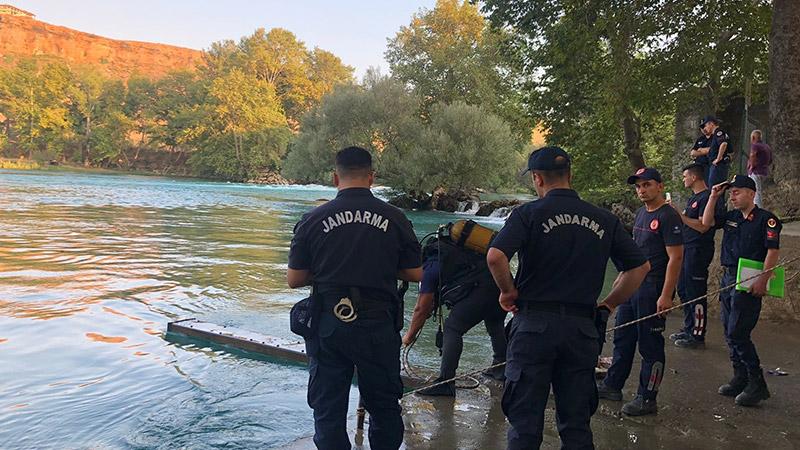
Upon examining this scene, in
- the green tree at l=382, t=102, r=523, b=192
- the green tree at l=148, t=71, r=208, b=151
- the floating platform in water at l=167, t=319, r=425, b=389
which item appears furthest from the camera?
the green tree at l=148, t=71, r=208, b=151

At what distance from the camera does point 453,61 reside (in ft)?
156

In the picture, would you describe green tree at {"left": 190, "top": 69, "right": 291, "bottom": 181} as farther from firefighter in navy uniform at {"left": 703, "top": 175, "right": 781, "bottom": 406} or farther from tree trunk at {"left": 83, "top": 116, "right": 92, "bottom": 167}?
firefighter in navy uniform at {"left": 703, "top": 175, "right": 781, "bottom": 406}

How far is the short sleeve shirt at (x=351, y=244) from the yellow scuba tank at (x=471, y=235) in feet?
4.18

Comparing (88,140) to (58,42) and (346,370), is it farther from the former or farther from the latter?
(58,42)

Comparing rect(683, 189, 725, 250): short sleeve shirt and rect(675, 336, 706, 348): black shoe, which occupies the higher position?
rect(683, 189, 725, 250): short sleeve shirt

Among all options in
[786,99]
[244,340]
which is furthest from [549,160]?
[786,99]

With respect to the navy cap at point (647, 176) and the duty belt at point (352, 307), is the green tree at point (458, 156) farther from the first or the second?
the duty belt at point (352, 307)

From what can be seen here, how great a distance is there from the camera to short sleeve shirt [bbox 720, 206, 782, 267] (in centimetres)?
476

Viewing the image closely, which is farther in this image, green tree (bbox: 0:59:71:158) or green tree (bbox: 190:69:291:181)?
green tree (bbox: 0:59:71:158)

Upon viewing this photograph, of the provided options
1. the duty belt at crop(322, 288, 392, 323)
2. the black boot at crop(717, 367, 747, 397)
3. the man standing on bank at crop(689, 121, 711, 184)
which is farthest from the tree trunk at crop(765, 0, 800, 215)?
the duty belt at crop(322, 288, 392, 323)

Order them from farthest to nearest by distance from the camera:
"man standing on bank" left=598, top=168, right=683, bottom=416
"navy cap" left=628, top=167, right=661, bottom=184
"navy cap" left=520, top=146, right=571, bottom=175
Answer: "navy cap" left=628, top=167, right=661, bottom=184
"man standing on bank" left=598, top=168, right=683, bottom=416
"navy cap" left=520, top=146, right=571, bottom=175

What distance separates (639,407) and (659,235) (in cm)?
132

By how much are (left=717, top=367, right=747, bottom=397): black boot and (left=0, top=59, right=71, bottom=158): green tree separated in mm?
81730

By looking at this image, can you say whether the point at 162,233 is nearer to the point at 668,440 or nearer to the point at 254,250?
the point at 254,250
